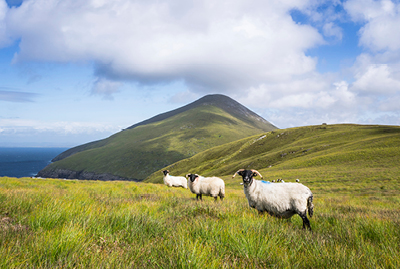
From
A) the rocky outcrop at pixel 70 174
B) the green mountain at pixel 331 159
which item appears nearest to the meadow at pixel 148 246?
the green mountain at pixel 331 159

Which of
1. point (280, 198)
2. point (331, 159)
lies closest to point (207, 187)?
point (280, 198)

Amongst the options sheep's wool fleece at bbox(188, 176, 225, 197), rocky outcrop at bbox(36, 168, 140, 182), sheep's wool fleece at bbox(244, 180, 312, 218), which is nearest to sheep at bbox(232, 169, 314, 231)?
sheep's wool fleece at bbox(244, 180, 312, 218)

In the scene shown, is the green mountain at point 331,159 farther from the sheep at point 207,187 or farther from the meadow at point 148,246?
→ the meadow at point 148,246

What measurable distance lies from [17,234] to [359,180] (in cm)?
4044

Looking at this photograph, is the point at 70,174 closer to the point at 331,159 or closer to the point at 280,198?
the point at 331,159

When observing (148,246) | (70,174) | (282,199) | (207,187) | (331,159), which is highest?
(148,246)

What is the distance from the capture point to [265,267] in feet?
9.66

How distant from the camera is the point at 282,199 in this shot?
7.62 m

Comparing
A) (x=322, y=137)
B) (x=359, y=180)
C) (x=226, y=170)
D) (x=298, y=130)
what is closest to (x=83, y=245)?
(x=359, y=180)

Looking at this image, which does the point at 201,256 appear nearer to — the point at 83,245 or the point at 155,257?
the point at 155,257

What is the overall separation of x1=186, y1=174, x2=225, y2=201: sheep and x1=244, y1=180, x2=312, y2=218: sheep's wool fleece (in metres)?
6.65

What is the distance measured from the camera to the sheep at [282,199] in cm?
737

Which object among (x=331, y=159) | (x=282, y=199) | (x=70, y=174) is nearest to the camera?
(x=282, y=199)

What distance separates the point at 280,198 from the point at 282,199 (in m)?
0.08
